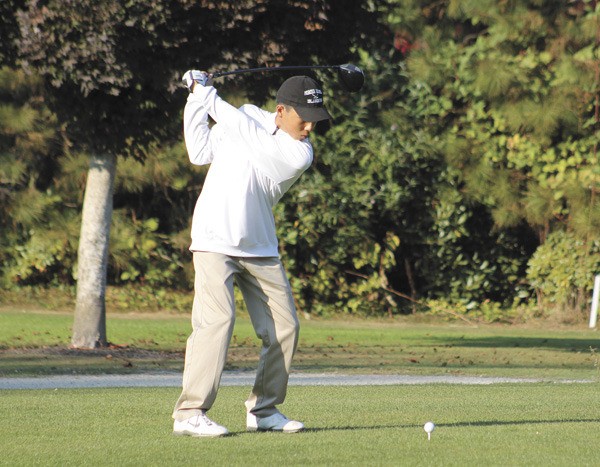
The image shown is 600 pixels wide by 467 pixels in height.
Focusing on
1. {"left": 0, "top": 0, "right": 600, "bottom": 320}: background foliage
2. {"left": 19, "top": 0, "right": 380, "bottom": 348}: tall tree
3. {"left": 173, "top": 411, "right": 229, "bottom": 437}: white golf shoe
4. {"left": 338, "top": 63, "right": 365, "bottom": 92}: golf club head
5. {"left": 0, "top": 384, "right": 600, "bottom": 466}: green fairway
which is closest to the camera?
{"left": 0, "top": 384, "right": 600, "bottom": 466}: green fairway

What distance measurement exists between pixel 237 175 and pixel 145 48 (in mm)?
→ 6172

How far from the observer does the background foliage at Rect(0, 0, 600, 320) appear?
2073 centimetres

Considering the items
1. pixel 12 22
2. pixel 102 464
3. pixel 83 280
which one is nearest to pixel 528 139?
pixel 83 280

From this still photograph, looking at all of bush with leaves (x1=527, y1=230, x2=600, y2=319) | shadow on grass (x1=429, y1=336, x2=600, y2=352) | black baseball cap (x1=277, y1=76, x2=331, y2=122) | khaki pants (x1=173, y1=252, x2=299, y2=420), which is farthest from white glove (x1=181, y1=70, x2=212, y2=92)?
bush with leaves (x1=527, y1=230, x2=600, y2=319)

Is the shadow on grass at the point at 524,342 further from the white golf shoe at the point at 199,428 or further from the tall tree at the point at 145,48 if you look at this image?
the white golf shoe at the point at 199,428

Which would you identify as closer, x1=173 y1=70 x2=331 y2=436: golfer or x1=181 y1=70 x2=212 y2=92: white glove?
x1=173 y1=70 x2=331 y2=436: golfer

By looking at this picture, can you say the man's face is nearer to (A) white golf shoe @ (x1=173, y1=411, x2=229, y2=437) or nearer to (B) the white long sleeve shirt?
(B) the white long sleeve shirt

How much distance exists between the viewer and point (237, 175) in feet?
21.4

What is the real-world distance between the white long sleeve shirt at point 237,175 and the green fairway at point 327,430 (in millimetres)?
1098

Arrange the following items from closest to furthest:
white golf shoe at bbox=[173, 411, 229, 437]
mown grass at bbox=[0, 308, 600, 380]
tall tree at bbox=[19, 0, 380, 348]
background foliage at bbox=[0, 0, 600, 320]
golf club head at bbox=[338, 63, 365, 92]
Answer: white golf shoe at bbox=[173, 411, 229, 437] < golf club head at bbox=[338, 63, 365, 92] < tall tree at bbox=[19, 0, 380, 348] < mown grass at bbox=[0, 308, 600, 380] < background foliage at bbox=[0, 0, 600, 320]

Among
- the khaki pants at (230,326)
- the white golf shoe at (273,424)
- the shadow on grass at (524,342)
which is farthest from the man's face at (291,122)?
the shadow on grass at (524,342)

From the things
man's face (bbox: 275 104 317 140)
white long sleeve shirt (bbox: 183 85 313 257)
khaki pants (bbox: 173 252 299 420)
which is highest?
man's face (bbox: 275 104 317 140)

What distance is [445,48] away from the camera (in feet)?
72.2

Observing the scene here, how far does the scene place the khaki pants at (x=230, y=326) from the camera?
6461mm
